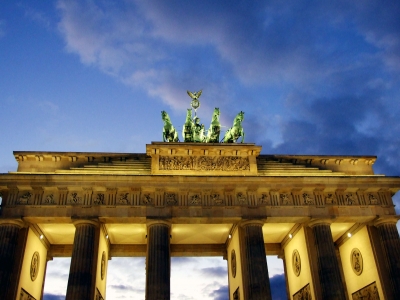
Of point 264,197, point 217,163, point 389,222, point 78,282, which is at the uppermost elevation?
point 217,163

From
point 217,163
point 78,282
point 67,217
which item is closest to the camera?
point 78,282

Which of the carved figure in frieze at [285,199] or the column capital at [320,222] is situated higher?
the carved figure in frieze at [285,199]

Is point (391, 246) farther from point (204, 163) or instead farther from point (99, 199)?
point (99, 199)

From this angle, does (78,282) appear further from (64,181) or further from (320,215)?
(320,215)

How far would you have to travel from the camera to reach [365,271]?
29578 mm

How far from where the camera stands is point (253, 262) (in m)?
26.7

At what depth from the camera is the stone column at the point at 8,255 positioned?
81.4ft

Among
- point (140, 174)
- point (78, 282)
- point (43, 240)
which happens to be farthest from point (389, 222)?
point (43, 240)

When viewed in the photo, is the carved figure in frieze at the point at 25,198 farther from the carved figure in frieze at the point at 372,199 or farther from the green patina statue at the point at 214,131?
the carved figure in frieze at the point at 372,199

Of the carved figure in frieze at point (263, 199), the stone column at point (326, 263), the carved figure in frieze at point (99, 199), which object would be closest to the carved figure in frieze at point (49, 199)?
the carved figure in frieze at point (99, 199)

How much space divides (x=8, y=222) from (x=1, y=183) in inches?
108

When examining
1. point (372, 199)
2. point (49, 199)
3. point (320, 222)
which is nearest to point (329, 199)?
point (320, 222)

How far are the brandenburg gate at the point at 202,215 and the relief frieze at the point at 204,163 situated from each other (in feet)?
Result: 0.25

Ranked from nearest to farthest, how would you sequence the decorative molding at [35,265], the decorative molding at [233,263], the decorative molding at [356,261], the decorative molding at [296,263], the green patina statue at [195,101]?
1. the decorative molding at [35,265]
2. the decorative molding at [356,261]
3. the decorative molding at [233,263]
4. the decorative molding at [296,263]
5. the green patina statue at [195,101]
